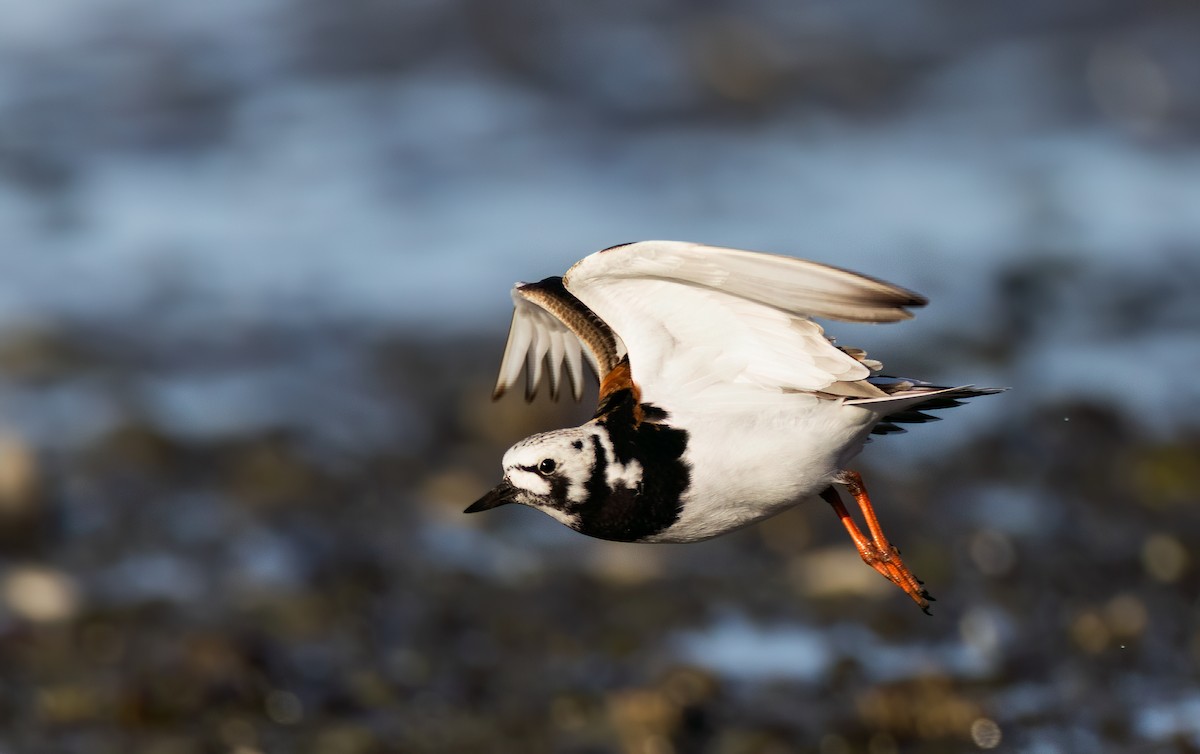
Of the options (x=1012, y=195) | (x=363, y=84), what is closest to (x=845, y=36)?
(x=1012, y=195)

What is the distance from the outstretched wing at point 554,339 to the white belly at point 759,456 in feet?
1.94

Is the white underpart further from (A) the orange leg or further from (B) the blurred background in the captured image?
(B) the blurred background

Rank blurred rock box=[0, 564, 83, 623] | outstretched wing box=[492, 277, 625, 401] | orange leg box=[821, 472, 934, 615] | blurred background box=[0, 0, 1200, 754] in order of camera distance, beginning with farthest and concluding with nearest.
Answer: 1. blurred rock box=[0, 564, 83, 623]
2. blurred background box=[0, 0, 1200, 754]
3. outstretched wing box=[492, 277, 625, 401]
4. orange leg box=[821, 472, 934, 615]

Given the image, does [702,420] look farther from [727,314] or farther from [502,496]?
[502,496]

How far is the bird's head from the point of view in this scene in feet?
15.0

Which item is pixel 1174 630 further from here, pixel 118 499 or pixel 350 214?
pixel 350 214

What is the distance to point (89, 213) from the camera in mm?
13398

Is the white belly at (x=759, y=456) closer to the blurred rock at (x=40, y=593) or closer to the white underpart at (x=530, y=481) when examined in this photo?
the white underpart at (x=530, y=481)

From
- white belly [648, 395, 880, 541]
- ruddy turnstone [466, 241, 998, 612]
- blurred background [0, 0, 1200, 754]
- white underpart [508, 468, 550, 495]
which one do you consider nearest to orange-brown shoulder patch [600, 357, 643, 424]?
ruddy turnstone [466, 241, 998, 612]

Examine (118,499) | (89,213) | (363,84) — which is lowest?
(118,499)

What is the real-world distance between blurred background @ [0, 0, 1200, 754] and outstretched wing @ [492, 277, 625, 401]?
187 cm

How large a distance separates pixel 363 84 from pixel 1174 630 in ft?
35.3

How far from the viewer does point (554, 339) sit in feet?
18.6

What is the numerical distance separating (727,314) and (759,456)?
1.43 feet
